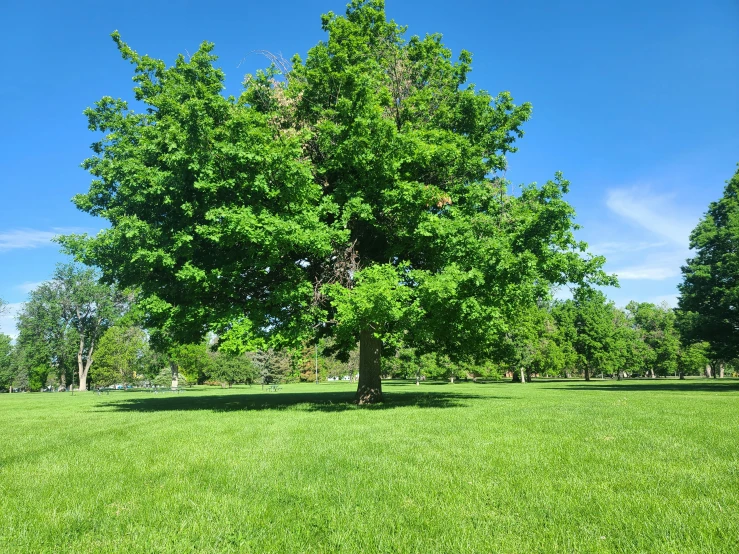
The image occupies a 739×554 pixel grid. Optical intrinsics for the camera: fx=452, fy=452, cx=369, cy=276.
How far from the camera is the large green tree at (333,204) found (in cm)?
1562

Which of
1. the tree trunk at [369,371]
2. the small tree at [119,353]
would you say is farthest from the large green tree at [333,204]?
the small tree at [119,353]

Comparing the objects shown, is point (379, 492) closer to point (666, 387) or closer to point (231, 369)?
point (666, 387)

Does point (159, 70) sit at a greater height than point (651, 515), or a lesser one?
greater

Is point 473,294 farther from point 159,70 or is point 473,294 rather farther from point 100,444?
point 159,70

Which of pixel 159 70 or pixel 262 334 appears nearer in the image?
pixel 262 334

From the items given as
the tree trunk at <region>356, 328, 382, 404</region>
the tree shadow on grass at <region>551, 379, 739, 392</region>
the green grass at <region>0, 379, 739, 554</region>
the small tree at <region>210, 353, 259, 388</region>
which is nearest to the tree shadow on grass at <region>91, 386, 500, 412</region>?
the tree trunk at <region>356, 328, 382, 404</region>

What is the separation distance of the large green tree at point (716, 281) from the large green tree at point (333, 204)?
75.1 feet

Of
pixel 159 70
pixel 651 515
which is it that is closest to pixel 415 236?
pixel 651 515

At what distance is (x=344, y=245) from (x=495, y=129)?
8875 millimetres

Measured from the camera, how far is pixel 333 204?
55.1ft

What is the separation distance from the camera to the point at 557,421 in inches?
479

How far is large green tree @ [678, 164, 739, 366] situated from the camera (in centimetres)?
3303

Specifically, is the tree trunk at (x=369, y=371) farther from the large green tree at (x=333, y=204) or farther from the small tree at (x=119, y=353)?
the small tree at (x=119, y=353)

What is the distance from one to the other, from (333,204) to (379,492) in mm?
12645
